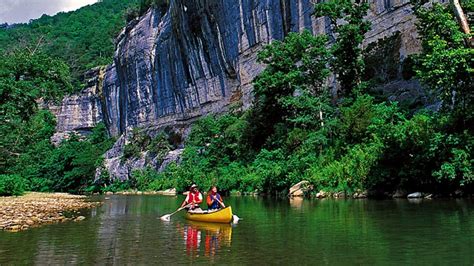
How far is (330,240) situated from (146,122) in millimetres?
51519

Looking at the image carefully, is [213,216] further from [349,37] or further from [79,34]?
[79,34]

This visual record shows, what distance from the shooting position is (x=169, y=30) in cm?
5275

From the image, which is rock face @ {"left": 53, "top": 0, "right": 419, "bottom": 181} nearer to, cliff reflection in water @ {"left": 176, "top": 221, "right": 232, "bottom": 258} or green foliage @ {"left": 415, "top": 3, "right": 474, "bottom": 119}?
green foliage @ {"left": 415, "top": 3, "right": 474, "bottom": 119}

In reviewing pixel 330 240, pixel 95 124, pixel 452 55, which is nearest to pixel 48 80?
pixel 452 55

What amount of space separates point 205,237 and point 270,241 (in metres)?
1.69

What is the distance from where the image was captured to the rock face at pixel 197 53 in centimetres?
3512

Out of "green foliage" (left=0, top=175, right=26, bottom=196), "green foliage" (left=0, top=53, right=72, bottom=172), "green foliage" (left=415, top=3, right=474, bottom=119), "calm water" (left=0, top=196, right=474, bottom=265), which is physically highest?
"green foliage" (left=0, top=53, right=72, bottom=172)

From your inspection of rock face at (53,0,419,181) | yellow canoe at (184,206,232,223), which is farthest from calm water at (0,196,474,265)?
rock face at (53,0,419,181)

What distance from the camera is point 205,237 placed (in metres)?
9.88

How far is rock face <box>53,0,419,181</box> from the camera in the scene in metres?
35.1

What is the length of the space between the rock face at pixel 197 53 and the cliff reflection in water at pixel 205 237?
18.8 meters

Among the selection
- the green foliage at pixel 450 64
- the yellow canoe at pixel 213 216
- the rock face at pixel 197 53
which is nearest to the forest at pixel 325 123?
the green foliage at pixel 450 64

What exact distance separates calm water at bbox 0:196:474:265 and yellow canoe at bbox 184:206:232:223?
34cm

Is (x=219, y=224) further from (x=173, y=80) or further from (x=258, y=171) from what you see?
(x=173, y=80)
